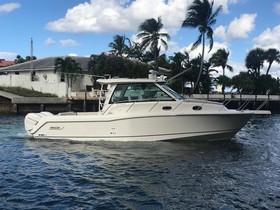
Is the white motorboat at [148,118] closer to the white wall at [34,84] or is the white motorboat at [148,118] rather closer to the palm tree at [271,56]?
the white wall at [34,84]

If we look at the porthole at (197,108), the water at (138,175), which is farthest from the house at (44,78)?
the water at (138,175)

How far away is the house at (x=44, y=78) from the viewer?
44656 mm

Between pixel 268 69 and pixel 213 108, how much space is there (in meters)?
64.4

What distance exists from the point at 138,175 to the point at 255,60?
67.7 metres

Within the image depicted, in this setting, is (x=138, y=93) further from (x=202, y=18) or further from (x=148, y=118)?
(x=202, y=18)

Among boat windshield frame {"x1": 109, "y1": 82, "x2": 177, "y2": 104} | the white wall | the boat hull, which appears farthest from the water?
the white wall

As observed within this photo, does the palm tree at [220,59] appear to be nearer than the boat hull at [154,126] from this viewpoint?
No

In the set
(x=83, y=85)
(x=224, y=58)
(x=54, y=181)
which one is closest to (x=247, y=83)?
(x=224, y=58)

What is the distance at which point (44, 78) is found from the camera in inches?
2137

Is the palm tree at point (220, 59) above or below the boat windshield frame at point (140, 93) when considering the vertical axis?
above

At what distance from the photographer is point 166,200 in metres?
8.23

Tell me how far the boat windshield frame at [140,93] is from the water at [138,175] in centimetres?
184

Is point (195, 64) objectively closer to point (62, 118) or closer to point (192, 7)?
point (192, 7)

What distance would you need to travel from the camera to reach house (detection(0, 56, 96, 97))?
44.7 meters
